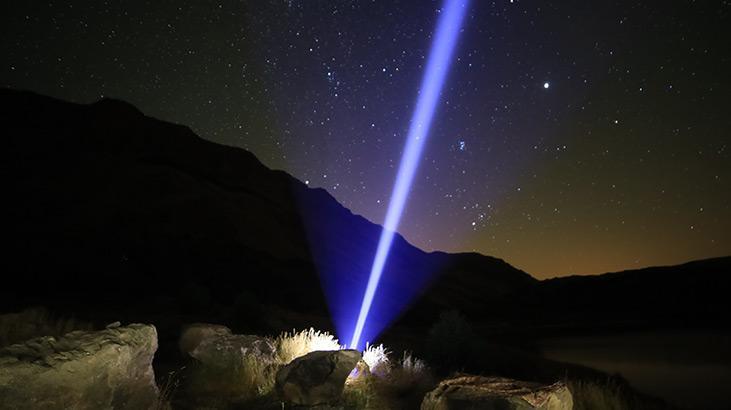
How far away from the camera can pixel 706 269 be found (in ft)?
229

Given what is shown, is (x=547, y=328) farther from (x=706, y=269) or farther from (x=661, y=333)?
(x=706, y=269)

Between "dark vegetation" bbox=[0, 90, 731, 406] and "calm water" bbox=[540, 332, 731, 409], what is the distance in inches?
105

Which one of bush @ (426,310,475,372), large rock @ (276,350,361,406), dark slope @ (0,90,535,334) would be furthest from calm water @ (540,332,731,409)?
dark slope @ (0,90,535,334)

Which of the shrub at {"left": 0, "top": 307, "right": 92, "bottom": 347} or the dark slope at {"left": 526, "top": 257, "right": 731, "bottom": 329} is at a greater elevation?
the dark slope at {"left": 526, "top": 257, "right": 731, "bottom": 329}

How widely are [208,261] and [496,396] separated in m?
37.7

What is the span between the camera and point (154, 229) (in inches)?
1649

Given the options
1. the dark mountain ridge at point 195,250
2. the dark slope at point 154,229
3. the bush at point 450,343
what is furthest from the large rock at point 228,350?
the dark slope at point 154,229

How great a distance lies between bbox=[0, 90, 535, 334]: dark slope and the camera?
25.8m

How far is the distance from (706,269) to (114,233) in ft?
265

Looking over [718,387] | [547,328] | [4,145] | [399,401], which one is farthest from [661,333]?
[4,145]

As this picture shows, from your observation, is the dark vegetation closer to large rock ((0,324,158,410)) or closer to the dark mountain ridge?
the dark mountain ridge

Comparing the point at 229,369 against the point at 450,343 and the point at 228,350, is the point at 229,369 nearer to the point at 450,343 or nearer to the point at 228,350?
the point at 228,350

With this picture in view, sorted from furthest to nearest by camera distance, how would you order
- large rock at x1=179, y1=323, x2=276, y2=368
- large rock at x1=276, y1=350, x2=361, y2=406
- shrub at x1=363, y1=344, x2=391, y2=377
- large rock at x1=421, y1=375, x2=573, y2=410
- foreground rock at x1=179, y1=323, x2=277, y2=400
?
1. shrub at x1=363, y1=344, x2=391, y2=377
2. large rock at x1=179, y1=323, x2=276, y2=368
3. foreground rock at x1=179, y1=323, x2=277, y2=400
4. large rock at x1=276, y1=350, x2=361, y2=406
5. large rock at x1=421, y1=375, x2=573, y2=410

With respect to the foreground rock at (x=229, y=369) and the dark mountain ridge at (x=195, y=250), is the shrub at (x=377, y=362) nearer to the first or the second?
the foreground rock at (x=229, y=369)
